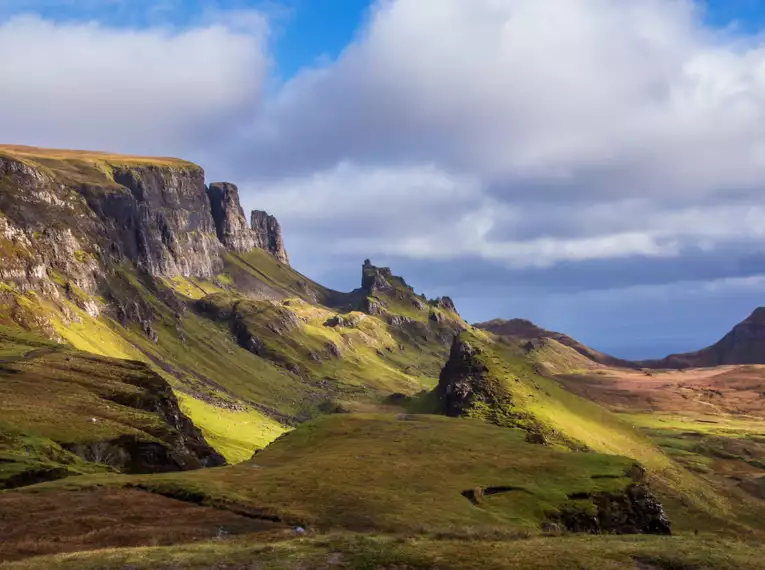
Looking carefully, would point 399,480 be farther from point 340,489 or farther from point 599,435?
point 599,435

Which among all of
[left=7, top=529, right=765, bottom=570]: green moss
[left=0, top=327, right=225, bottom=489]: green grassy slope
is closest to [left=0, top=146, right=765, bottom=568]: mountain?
[left=7, top=529, right=765, bottom=570]: green moss

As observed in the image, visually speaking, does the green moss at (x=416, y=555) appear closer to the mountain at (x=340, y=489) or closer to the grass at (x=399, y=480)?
the mountain at (x=340, y=489)

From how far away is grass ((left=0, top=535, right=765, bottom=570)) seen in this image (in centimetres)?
3819

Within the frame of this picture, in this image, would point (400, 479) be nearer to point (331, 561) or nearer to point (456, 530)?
point (456, 530)

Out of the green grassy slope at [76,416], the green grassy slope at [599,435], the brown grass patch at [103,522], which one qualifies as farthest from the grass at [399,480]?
the green grassy slope at [599,435]

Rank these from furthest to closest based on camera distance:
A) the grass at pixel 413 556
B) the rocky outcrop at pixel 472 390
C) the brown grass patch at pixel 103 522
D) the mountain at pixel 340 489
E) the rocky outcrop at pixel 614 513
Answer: the rocky outcrop at pixel 472 390
the rocky outcrop at pixel 614 513
the brown grass patch at pixel 103 522
the mountain at pixel 340 489
the grass at pixel 413 556

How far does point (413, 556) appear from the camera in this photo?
3966cm

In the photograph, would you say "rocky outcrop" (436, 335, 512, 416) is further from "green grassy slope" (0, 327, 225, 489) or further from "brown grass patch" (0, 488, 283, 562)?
"brown grass patch" (0, 488, 283, 562)

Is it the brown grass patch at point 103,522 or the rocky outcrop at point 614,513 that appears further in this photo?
the rocky outcrop at point 614,513

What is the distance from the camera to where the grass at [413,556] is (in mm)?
38188

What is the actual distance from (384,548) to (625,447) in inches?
6121

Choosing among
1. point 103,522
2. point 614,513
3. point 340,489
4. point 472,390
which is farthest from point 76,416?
point 472,390

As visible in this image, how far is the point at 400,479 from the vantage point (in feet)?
281

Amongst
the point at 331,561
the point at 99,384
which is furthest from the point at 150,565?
the point at 99,384
